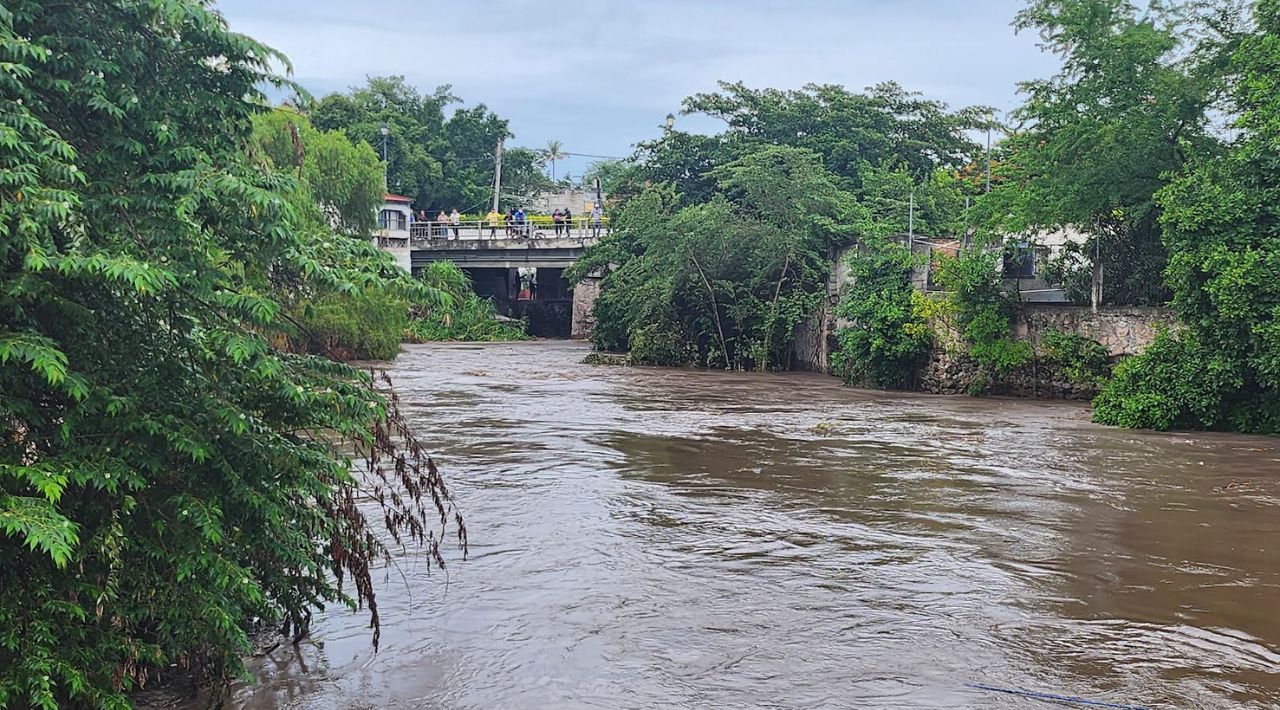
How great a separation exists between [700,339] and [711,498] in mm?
23002

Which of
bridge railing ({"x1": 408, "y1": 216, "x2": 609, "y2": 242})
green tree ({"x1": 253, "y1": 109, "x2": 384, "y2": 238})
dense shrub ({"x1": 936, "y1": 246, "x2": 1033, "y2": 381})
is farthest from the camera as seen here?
bridge railing ({"x1": 408, "y1": 216, "x2": 609, "y2": 242})

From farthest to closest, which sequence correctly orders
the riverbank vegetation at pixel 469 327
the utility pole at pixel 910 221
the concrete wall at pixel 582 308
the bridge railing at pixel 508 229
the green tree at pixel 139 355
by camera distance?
the concrete wall at pixel 582 308 → the bridge railing at pixel 508 229 → the riverbank vegetation at pixel 469 327 → the utility pole at pixel 910 221 → the green tree at pixel 139 355

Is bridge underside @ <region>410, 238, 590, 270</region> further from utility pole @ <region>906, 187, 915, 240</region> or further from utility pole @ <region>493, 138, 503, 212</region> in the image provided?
utility pole @ <region>906, 187, 915, 240</region>

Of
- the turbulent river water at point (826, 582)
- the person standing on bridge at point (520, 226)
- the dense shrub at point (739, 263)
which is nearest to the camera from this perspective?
the turbulent river water at point (826, 582)

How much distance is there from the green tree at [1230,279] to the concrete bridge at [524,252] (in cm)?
3402

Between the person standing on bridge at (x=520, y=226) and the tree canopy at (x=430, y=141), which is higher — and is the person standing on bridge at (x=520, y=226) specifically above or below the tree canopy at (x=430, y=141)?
below

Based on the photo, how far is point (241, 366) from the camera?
5.44m

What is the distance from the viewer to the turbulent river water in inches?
242

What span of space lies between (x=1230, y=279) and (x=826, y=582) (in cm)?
1065

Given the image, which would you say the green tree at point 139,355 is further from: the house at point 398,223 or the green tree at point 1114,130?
the house at point 398,223

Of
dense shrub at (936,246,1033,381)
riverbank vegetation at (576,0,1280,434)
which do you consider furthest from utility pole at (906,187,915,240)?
dense shrub at (936,246,1033,381)

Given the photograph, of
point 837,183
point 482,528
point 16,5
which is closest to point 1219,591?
point 482,528

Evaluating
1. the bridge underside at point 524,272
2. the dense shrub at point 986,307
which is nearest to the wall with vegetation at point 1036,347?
the dense shrub at point 986,307

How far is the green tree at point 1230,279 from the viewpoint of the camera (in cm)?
1548
